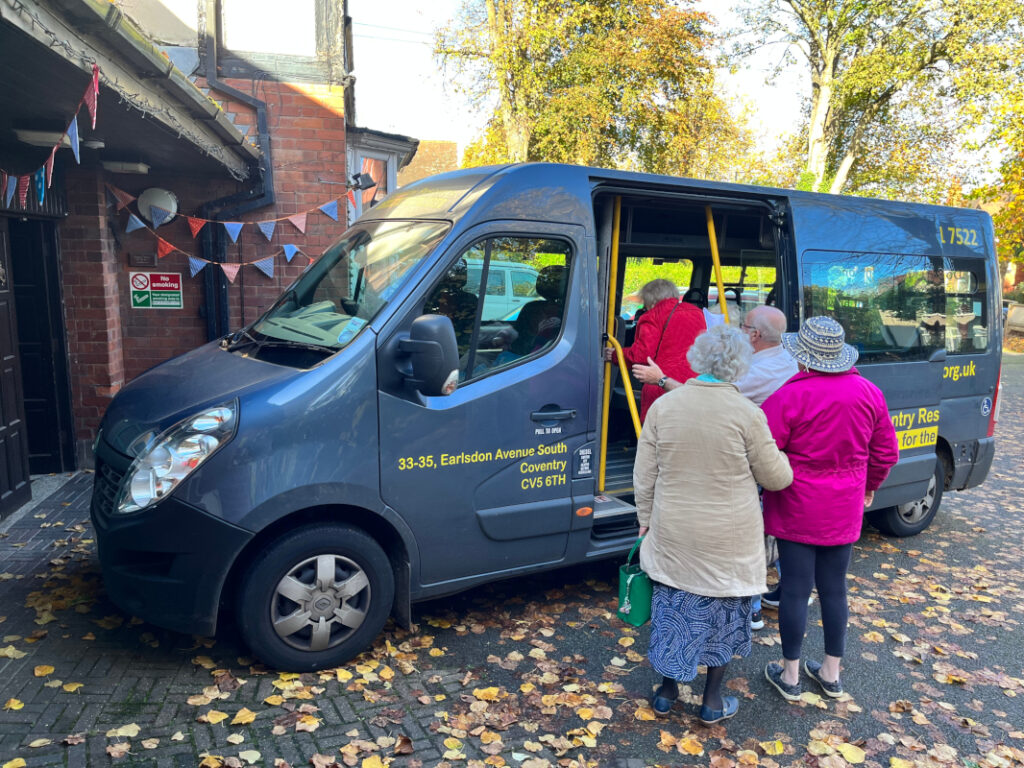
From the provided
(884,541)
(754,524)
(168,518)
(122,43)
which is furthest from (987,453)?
(122,43)

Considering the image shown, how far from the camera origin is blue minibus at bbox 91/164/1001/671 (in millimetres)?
3479

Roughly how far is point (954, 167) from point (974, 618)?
26584 mm

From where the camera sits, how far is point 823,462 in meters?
3.54

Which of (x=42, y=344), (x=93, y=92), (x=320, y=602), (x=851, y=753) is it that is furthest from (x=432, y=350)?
(x=42, y=344)

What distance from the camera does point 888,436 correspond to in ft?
11.9

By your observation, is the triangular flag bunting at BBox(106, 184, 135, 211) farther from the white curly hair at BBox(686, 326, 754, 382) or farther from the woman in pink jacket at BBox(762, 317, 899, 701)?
the woman in pink jacket at BBox(762, 317, 899, 701)

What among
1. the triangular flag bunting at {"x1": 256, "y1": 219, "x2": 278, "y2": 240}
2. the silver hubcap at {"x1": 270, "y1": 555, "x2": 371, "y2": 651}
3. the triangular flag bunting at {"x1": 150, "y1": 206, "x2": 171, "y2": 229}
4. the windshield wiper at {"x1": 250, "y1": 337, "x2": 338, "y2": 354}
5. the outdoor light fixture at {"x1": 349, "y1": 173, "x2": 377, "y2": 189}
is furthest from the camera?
the outdoor light fixture at {"x1": 349, "y1": 173, "x2": 377, "y2": 189}

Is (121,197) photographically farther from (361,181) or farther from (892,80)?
(892,80)

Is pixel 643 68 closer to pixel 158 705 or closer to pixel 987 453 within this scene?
pixel 987 453

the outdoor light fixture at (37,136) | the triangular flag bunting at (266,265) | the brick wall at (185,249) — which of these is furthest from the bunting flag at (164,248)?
the outdoor light fixture at (37,136)

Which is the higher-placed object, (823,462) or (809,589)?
(823,462)

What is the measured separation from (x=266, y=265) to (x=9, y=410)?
9.92 feet

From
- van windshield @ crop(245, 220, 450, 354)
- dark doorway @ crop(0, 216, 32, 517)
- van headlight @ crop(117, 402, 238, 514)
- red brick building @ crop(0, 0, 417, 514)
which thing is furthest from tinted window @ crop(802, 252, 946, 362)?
dark doorway @ crop(0, 216, 32, 517)

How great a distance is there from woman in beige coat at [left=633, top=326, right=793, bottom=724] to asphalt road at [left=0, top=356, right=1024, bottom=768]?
0.49 m
